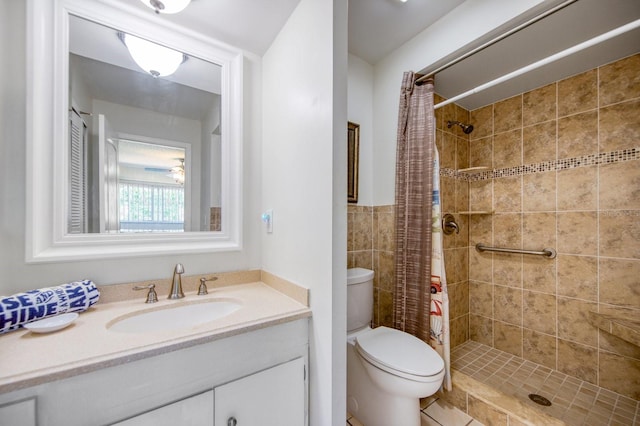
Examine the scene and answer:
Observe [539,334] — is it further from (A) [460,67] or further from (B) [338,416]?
(A) [460,67]

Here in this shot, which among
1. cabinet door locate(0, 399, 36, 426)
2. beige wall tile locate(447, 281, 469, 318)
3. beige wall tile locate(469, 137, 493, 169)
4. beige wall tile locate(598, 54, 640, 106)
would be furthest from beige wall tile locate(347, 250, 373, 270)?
beige wall tile locate(598, 54, 640, 106)

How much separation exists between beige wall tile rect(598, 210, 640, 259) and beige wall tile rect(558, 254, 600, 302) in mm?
113

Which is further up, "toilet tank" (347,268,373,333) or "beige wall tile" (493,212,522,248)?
"beige wall tile" (493,212,522,248)

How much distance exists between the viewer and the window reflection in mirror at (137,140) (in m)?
1.11

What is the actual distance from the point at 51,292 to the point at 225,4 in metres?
1.42

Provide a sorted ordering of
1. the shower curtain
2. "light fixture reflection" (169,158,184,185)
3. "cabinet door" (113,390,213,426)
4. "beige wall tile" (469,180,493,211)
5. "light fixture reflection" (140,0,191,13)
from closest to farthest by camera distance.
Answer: "cabinet door" (113,390,213,426)
"light fixture reflection" (140,0,191,13)
"light fixture reflection" (169,158,184,185)
the shower curtain
"beige wall tile" (469,180,493,211)

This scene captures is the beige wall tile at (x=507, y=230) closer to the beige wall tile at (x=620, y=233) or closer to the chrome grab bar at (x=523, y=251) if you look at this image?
the chrome grab bar at (x=523, y=251)

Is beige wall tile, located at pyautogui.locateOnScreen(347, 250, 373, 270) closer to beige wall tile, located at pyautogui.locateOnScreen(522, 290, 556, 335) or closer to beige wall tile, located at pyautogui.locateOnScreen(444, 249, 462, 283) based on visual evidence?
beige wall tile, located at pyautogui.locateOnScreen(444, 249, 462, 283)

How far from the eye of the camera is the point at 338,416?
98cm

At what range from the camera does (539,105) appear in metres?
1.98

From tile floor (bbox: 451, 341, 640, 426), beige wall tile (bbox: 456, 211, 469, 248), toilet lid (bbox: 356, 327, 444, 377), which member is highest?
beige wall tile (bbox: 456, 211, 469, 248)

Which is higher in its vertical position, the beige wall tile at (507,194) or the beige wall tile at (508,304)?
the beige wall tile at (507,194)

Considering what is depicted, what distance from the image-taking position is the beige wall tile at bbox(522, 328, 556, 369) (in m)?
1.88

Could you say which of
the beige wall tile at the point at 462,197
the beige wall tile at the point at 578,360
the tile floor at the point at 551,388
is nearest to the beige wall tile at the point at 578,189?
the beige wall tile at the point at 462,197
